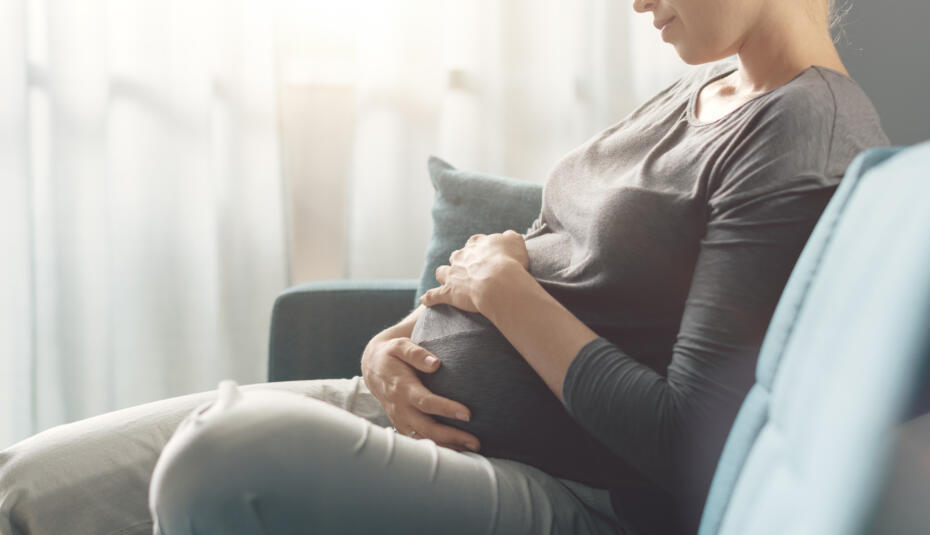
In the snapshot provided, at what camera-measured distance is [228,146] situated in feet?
5.88

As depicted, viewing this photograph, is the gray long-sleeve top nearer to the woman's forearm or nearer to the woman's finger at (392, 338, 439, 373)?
the woman's forearm

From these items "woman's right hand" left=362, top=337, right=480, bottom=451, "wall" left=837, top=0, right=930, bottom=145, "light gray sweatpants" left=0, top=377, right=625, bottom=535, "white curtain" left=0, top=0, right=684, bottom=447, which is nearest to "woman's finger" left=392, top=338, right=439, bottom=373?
"woman's right hand" left=362, top=337, right=480, bottom=451

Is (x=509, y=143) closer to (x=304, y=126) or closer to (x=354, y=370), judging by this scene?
(x=304, y=126)

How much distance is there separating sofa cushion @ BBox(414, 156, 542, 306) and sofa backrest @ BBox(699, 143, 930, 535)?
0.75 m

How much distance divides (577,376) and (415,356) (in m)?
0.26

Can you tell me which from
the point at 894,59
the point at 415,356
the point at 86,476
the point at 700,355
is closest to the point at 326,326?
the point at 415,356

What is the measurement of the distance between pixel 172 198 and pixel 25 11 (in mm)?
487

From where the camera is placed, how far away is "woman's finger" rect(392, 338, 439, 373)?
94 centimetres

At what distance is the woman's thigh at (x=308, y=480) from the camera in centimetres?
60

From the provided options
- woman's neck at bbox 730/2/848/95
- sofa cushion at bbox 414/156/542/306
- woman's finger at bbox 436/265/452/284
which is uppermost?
woman's neck at bbox 730/2/848/95

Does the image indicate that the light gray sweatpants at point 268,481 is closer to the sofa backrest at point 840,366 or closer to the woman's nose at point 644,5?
the sofa backrest at point 840,366

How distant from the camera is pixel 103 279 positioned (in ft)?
5.78

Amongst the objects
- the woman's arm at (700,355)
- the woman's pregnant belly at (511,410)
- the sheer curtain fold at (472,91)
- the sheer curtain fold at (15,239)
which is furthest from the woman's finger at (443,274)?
the sheer curtain fold at (15,239)

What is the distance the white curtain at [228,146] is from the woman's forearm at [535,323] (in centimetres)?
103
